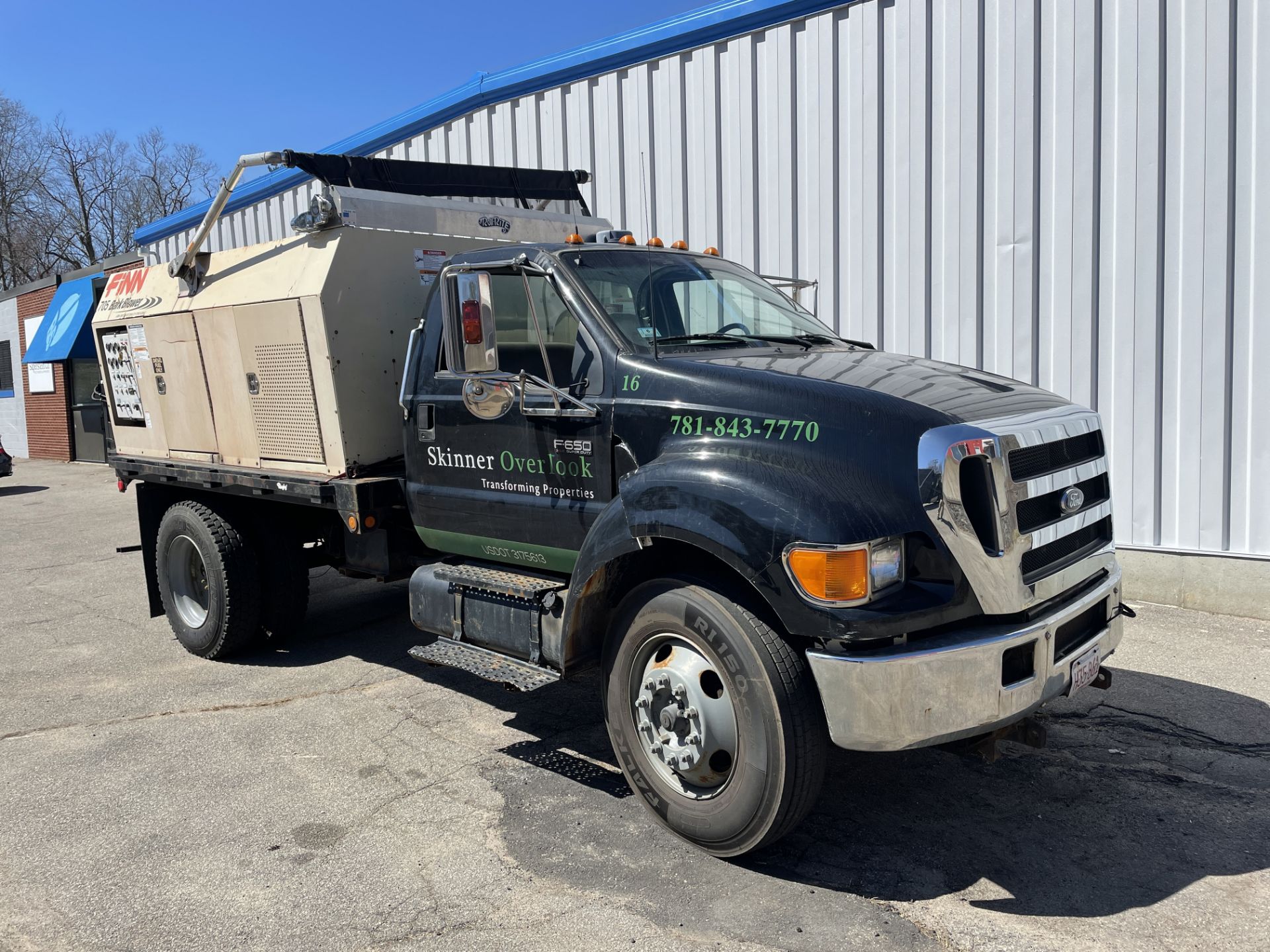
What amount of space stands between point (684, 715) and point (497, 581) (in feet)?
4.49


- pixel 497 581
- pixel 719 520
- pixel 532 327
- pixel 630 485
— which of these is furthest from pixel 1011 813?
pixel 532 327

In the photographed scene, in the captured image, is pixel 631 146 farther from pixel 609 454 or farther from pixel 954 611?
pixel 954 611

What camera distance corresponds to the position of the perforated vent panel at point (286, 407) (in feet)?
18.4

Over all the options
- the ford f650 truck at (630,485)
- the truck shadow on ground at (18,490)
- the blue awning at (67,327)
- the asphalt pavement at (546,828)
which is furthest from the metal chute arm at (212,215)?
the blue awning at (67,327)

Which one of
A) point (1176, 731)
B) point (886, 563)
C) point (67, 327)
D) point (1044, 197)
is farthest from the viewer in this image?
point (67, 327)

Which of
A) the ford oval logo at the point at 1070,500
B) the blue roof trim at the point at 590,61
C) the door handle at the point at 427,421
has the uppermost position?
the blue roof trim at the point at 590,61

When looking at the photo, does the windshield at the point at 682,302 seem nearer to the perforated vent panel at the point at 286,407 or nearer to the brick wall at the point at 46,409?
the perforated vent panel at the point at 286,407

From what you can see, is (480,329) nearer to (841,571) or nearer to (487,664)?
(487,664)

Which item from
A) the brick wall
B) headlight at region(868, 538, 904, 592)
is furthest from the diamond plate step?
the brick wall

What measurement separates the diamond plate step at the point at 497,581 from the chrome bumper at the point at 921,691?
1569 mm

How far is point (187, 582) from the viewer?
6895 millimetres

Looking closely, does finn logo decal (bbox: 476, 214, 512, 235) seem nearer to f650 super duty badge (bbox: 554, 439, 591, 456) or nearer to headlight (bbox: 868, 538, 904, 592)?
f650 super duty badge (bbox: 554, 439, 591, 456)

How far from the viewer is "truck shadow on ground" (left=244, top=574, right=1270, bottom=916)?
360 centimetres

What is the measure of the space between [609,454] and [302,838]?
6.62 feet
